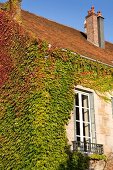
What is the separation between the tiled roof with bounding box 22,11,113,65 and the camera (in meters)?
15.2

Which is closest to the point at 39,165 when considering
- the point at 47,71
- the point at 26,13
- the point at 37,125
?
the point at 37,125

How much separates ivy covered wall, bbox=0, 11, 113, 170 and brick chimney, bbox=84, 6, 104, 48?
5449 mm

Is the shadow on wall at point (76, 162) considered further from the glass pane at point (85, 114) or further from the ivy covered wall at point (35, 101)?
the glass pane at point (85, 114)

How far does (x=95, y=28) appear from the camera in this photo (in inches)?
723

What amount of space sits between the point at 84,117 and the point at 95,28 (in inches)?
257

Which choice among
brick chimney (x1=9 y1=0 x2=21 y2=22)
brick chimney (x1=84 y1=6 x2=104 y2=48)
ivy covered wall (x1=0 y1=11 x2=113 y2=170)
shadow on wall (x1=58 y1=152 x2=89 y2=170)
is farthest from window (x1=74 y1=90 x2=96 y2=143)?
brick chimney (x1=84 y1=6 x2=104 y2=48)

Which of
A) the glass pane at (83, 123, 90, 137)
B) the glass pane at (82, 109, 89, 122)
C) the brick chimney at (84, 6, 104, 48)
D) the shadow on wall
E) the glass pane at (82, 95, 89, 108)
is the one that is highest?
the brick chimney at (84, 6, 104, 48)

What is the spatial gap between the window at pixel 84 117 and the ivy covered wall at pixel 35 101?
0.56 m

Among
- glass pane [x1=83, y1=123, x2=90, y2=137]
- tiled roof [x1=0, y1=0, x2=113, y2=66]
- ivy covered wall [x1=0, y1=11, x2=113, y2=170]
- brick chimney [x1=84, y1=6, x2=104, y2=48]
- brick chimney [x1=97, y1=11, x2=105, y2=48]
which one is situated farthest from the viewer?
brick chimney [x1=97, y1=11, x2=105, y2=48]

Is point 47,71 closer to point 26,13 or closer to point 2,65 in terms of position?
point 2,65

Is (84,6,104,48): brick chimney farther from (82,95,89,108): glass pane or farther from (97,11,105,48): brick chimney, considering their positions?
(82,95,89,108): glass pane

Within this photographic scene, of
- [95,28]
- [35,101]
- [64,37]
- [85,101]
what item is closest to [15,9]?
[64,37]

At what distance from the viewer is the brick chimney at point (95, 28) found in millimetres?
18438

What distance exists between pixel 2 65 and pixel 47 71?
6.47 feet
